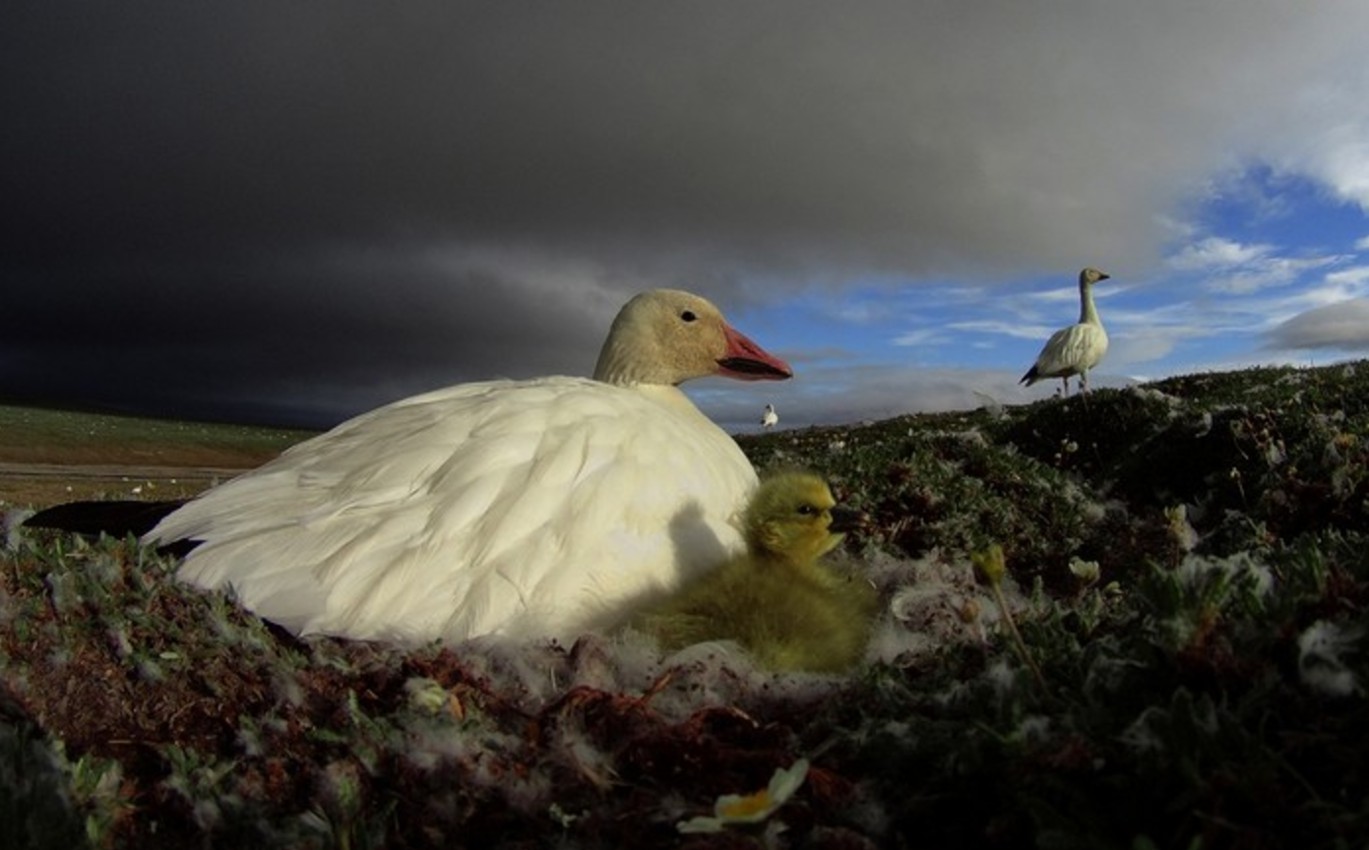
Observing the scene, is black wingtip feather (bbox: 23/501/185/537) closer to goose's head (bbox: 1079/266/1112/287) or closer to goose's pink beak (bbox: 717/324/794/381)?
goose's pink beak (bbox: 717/324/794/381)

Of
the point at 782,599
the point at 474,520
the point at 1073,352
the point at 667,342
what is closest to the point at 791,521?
the point at 782,599

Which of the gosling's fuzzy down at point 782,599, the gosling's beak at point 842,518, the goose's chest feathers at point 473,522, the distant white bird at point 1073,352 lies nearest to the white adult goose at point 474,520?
the goose's chest feathers at point 473,522

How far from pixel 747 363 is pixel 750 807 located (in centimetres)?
506

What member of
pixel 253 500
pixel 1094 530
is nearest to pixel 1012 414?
pixel 1094 530

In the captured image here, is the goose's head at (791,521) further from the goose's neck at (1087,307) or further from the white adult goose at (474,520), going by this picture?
the goose's neck at (1087,307)

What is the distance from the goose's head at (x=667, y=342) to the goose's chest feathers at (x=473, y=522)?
212 cm

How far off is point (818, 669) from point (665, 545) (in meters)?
0.72

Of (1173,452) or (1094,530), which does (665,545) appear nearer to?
(1094,530)

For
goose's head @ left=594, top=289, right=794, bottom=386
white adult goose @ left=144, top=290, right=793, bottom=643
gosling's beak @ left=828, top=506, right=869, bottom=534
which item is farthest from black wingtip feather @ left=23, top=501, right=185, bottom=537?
goose's head @ left=594, top=289, right=794, bottom=386

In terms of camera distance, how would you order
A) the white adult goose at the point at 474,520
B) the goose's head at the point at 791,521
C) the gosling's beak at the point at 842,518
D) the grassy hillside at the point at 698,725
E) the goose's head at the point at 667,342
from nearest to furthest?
the grassy hillside at the point at 698,725
the white adult goose at the point at 474,520
the goose's head at the point at 791,521
the gosling's beak at the point at 842,518
the goose's head at the point at 667,342

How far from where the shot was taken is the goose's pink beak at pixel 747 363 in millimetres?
6328

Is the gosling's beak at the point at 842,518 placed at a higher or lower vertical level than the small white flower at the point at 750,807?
higher

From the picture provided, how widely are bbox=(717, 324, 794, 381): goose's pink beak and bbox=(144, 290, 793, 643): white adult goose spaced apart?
223 cm

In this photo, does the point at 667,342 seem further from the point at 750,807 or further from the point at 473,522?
the point at 750,807
